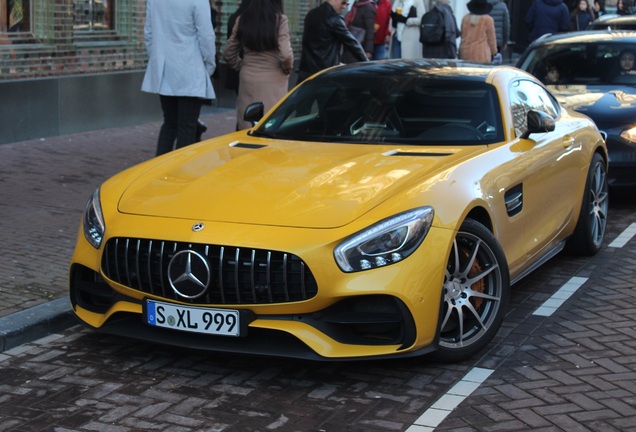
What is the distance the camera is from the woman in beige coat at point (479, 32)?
1619cm

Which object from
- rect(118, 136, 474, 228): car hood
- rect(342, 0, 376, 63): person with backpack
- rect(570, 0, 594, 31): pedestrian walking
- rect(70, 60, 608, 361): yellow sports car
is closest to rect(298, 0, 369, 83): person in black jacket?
rect(70, 60, 608, 361): yellow sports car

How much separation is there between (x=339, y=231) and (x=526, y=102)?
8.62 ft

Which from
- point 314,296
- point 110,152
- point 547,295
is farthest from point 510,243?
point 110,152

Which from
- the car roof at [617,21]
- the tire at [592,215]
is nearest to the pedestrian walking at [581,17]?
the car roof at [617,21]

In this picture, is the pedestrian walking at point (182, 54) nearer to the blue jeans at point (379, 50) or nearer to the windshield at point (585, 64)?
the windshield at point (585, 64)

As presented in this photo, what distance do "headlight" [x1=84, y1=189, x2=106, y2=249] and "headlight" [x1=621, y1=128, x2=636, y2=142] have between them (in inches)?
218

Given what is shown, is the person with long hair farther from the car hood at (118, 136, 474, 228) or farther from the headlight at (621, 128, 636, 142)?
the car hood at (118, 136, 474, 228)

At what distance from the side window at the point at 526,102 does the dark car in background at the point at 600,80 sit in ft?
6.82

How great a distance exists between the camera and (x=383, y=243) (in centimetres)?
511

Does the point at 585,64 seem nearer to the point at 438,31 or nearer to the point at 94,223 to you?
the point at 438,31

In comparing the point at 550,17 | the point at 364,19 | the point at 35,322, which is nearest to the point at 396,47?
the point at 364,19

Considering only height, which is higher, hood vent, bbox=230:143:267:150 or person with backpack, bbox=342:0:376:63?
person with backpack, bbox=342:0:376:63

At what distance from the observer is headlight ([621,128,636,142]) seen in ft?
32.3

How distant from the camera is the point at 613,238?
28.9 ft
